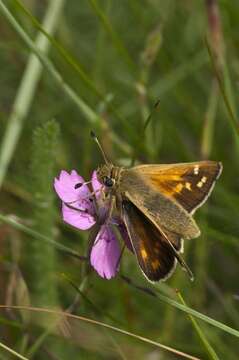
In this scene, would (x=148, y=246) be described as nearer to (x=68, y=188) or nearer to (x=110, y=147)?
(x=68, y=188)

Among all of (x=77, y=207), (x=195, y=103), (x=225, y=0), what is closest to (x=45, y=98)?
(x=195, y=103)

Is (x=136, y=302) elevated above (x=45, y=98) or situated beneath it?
situated beneath

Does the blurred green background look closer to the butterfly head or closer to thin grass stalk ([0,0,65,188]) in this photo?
thin grass stalk ([0,0,65,188])

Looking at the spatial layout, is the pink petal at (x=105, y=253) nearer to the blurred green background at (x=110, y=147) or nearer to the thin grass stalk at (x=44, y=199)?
the blurred green background at (x=110, y=147)

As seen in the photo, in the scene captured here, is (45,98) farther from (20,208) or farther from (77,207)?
(77,207)

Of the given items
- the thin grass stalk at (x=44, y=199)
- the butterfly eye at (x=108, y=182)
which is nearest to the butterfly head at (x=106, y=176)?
the butterfly eye at (x=108, y=182)

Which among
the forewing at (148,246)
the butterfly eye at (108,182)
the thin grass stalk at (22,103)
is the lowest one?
the forewing at (148,246)

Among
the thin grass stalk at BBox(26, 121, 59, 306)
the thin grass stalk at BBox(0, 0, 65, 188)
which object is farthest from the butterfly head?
the thin grass stalk at BBox(0, 0, 65, 188)
